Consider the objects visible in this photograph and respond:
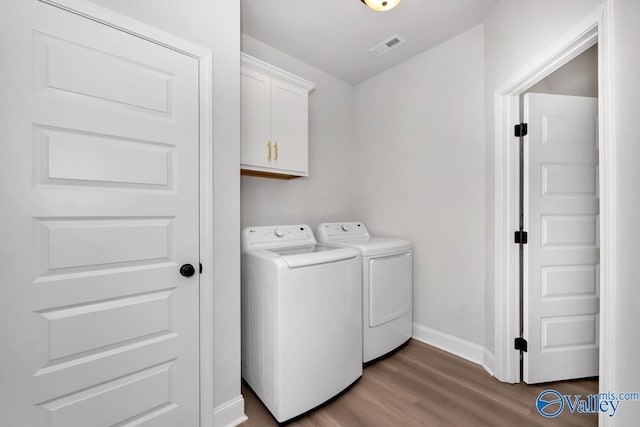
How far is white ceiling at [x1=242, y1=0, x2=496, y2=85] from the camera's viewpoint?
1894mm

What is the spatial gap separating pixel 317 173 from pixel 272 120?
0.84m

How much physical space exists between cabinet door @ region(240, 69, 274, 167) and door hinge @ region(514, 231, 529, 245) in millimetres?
1841

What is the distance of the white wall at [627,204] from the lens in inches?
36.4

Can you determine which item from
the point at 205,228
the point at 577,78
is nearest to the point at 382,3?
the point at 577,78

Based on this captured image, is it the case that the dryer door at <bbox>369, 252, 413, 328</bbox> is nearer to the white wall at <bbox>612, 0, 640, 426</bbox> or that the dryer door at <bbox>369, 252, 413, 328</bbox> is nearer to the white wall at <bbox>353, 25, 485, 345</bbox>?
the white wall at <bbox>353, 25, 485, 345</bbox>

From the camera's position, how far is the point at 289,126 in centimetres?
214

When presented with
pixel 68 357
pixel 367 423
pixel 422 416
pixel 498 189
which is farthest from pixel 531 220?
pixel 68 357

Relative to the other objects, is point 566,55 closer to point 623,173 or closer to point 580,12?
point 580,12

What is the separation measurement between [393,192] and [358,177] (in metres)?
0.51

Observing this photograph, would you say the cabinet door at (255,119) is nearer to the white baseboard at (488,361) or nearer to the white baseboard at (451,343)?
the white baseboard at (451,343)

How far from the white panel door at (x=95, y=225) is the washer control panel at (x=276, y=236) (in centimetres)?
62

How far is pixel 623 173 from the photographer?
0.97m

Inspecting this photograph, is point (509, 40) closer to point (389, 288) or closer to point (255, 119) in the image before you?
point (255, 119)

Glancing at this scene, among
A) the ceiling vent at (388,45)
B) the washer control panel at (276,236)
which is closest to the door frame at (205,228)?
the washer control panel at (276,236)
